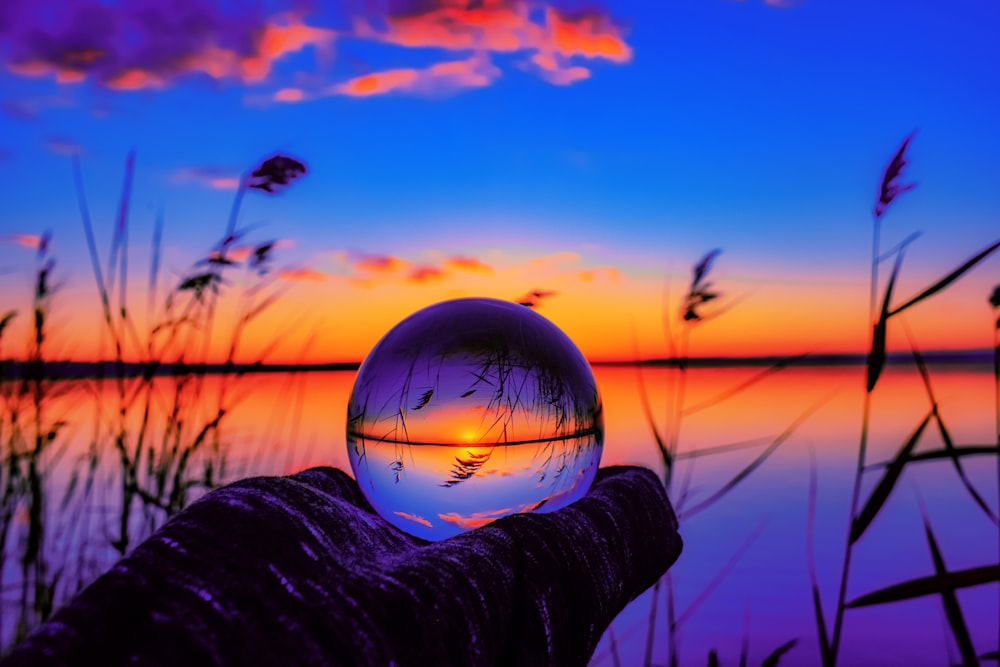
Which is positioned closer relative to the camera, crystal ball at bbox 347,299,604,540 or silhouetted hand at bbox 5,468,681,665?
silhouetted hand at bbox 5,468,681,665

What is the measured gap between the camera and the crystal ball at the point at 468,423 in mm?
2418

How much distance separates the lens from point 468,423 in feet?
7.88

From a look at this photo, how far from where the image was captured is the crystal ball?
2418 millimetres

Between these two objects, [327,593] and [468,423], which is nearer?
[327,593]

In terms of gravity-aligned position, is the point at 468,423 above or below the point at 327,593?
above

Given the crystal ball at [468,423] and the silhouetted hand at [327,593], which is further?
the crystal ball at [468,423]

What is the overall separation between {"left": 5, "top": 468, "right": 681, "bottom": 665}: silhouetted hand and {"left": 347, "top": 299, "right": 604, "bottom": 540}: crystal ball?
0.64ft

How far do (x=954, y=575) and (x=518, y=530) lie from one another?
1005 millimetres

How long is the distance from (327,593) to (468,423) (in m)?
0.94

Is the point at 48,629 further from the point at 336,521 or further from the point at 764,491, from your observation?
the point at 764,491

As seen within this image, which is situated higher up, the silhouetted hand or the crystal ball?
the crystal ball

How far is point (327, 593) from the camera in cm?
152

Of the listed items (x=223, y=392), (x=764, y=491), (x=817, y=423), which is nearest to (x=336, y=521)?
(x=223, y=392)

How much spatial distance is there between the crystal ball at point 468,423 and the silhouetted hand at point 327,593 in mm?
194
